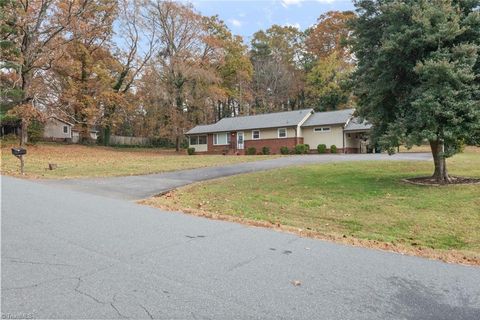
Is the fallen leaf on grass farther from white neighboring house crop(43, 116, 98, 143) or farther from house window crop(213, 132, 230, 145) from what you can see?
white neighboring house crop(43, 116, 98, 143)

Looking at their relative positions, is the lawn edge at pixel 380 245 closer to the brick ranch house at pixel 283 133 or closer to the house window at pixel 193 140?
the brick ranch house at pixel 283 133

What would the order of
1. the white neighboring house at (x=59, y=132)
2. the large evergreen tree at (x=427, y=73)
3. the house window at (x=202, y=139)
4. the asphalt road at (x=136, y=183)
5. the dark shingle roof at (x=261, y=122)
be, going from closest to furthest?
the large evergreen tree at (x=427, y=73), the asphalt road at (x=136, y=183), the dark shingle roof at (x=261, y=122), the house window at (x=202, y=139), the white neighboring house at (x=59, y=132)

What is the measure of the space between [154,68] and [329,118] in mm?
20593

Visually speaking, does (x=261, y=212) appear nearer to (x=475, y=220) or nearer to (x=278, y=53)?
(x=475, y=220)

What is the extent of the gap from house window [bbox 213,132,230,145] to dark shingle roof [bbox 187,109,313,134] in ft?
1.81

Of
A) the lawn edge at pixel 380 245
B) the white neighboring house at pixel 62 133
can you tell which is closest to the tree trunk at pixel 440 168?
the lawn edge at pixel 380 245

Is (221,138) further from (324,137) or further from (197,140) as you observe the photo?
(324,137)

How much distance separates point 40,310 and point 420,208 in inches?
367

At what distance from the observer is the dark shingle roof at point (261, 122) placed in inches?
1383

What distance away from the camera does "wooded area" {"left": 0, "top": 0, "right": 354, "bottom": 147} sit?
99.5 ft

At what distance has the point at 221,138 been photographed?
39.2 metres

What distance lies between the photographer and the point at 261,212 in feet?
31.4

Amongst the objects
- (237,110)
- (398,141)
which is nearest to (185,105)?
(237,110)

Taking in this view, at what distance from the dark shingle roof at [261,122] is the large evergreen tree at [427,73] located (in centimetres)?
2095
